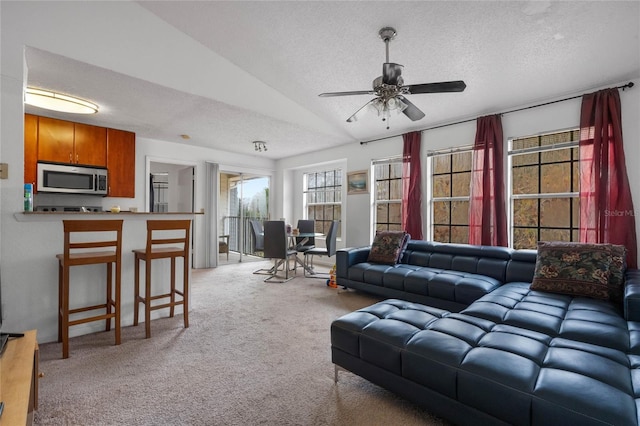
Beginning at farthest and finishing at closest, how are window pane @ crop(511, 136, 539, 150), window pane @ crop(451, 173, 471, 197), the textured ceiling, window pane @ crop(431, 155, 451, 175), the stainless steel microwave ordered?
window pane @ crop(431, 155, 451, 175) → window pane @ crop(451, 173, 471, 197) → the stainless steel microwave → window pane @ crop(511, 136, 539, 150) → the textured ceiling

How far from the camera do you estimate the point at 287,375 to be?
2.02m

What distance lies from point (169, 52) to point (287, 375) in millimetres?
3442

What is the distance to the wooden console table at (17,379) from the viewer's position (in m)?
0.99

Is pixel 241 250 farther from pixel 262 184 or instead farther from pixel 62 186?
pixel 62 186

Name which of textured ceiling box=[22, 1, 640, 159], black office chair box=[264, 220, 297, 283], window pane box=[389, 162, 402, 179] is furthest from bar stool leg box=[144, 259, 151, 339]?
window pane box=[389, 162, 402, 179]

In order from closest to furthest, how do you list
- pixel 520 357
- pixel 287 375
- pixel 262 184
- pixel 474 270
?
pixel 520 357 → pixel 287 375 → pixel 474 270 → pixel 262 184

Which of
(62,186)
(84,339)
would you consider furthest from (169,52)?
A: (84,339)

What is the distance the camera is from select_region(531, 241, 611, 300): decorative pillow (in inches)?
94.4

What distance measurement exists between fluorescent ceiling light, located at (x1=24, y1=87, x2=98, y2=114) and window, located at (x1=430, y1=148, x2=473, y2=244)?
484 centimetres

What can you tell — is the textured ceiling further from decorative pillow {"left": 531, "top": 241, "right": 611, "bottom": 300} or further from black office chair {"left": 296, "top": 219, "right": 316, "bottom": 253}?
black office chair {"left": 296, "top": 219, "right": 316, "bottom": 253}

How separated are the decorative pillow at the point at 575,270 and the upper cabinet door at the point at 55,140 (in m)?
5.90

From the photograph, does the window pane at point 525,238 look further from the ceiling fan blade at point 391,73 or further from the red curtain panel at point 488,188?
the ceiling fan blade at point 391,73

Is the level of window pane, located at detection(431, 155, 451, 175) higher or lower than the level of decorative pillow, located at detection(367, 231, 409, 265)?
higher

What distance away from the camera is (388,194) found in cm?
527
